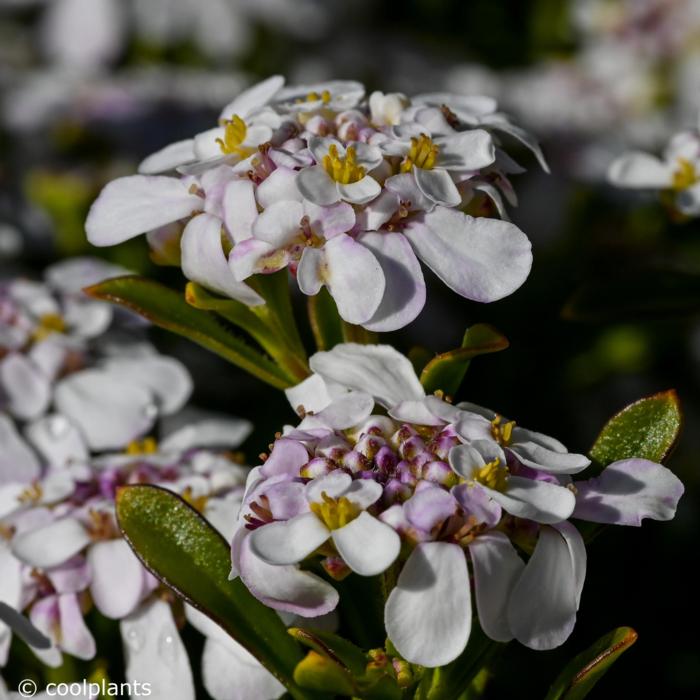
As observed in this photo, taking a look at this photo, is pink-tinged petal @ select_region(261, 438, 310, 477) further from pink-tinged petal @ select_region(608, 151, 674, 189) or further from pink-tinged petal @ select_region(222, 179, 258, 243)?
pink-tinged petal @ select_region(608, 151, 674, 189)

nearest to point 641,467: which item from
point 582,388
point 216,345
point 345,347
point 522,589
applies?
point 522,589

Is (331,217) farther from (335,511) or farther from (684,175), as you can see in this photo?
(684,175)

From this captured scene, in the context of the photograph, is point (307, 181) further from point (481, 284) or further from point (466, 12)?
point (466, 12)

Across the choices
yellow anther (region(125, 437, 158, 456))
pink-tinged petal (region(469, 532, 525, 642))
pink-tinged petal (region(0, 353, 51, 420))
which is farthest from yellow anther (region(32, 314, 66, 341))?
pink-tinged petal (region(469, 532, 525, 642))

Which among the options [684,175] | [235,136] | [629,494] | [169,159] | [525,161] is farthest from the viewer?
[525,161]

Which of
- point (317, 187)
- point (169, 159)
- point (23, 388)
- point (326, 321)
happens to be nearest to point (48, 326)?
point (23, 388)

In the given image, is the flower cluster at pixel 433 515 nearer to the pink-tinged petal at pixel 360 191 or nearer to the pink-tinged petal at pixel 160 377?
the pink-tinged petal at pixel 360 191
